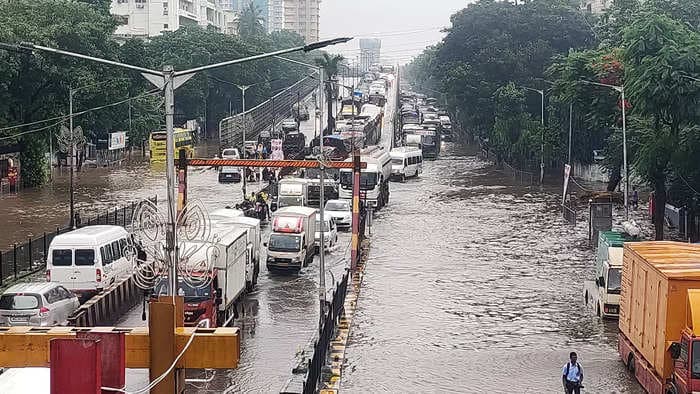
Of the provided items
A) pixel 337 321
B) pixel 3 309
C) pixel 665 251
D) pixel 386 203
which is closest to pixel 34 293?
pixel 3 309

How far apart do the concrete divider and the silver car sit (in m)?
0.48

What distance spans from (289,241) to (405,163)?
31.5 meters

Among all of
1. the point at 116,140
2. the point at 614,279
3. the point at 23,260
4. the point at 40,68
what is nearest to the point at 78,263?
the point at 23,260

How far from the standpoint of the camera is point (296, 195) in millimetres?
43812

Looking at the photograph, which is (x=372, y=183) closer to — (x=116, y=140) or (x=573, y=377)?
(x=116, y=140)

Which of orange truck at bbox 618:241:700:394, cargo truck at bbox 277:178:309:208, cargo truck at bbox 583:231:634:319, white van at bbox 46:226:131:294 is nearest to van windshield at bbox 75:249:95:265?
white van at bbox 46:226:131:294

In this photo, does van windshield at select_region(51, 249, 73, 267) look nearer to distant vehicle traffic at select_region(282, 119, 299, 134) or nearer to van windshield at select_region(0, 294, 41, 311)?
van windshield at select_region(0, 294, 41, 311)

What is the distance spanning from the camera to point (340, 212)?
42688mm

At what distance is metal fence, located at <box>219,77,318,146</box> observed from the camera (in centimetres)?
7344

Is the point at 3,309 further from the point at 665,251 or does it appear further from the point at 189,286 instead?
the point at 665,251

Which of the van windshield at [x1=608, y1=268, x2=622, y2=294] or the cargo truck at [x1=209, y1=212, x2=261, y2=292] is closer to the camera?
the van windshield at [x1=608, y1=268, x2=622, y2=294]

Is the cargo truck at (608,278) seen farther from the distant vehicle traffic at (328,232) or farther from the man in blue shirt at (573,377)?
the distant vehicle traffic at (328,232)

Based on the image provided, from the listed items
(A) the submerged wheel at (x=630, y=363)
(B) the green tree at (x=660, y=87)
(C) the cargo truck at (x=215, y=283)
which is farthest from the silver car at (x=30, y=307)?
(B) the green tree at (x=660, y=87)

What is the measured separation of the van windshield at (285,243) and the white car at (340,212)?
9365mm
